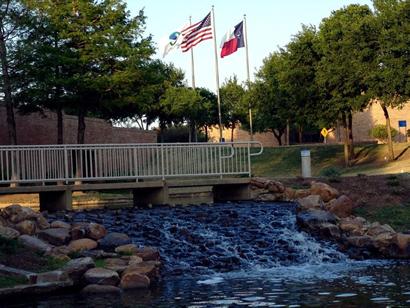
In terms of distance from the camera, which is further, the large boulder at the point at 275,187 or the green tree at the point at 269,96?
the green tree at the point at 269,96

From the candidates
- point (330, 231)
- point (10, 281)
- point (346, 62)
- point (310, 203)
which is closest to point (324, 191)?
point (310, 203)

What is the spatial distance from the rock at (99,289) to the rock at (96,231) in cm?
345

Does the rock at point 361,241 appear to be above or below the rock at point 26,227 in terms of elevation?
below

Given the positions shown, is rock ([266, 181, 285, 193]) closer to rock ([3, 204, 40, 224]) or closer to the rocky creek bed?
the rocky creek bed

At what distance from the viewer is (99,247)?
16469 millimetres

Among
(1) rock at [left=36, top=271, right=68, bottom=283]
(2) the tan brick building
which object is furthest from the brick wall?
(2) the tan brick building

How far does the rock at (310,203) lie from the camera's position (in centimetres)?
2119

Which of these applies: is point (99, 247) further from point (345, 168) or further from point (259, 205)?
point (345, 168)

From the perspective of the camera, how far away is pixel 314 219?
19.6 m

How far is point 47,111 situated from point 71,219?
24023 mm

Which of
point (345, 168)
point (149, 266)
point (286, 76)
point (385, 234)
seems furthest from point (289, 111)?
point (149, 266)

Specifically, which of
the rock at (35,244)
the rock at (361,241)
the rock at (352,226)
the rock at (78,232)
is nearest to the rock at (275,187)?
the rock at (352,226)

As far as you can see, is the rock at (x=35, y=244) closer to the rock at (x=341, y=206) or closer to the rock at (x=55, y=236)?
the rock at (x=55, y=236)

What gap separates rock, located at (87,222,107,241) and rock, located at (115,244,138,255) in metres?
1.03
